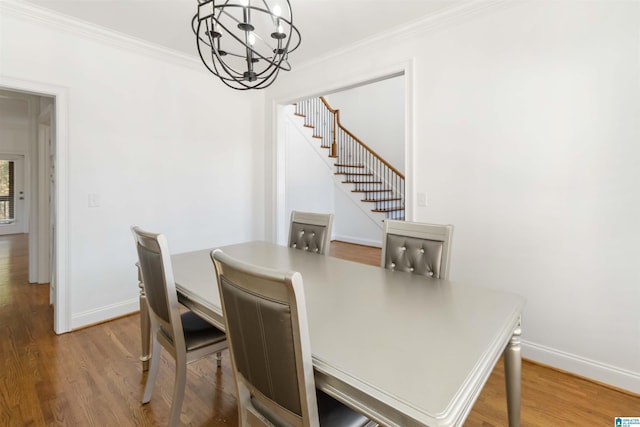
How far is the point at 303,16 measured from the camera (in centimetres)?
241

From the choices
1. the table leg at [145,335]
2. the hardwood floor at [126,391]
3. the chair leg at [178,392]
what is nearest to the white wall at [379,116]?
the hardwood floor at [126,391]

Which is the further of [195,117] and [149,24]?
[195,117]

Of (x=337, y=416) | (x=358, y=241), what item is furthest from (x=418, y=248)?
(x=358, y=241)

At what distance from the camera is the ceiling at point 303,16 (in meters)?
2.26

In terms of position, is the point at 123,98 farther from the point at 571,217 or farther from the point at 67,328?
the point at 571,217

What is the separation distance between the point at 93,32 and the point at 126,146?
956 mm

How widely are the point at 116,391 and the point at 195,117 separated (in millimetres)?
2598

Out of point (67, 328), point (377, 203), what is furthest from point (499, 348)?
point (377, 203)

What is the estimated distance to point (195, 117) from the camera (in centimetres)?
334

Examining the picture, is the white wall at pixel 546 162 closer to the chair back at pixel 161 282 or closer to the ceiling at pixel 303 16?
the ceiling at pixel 303 16

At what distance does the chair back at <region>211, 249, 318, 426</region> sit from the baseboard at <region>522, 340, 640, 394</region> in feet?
6.49

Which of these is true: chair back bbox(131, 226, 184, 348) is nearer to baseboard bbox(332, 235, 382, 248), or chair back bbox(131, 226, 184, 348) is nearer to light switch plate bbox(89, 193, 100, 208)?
light switch plate bbox(89, 193, 100, 208)

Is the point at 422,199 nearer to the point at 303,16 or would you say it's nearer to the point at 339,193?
the point at 303,16

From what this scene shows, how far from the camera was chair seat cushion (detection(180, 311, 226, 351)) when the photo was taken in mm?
1533
